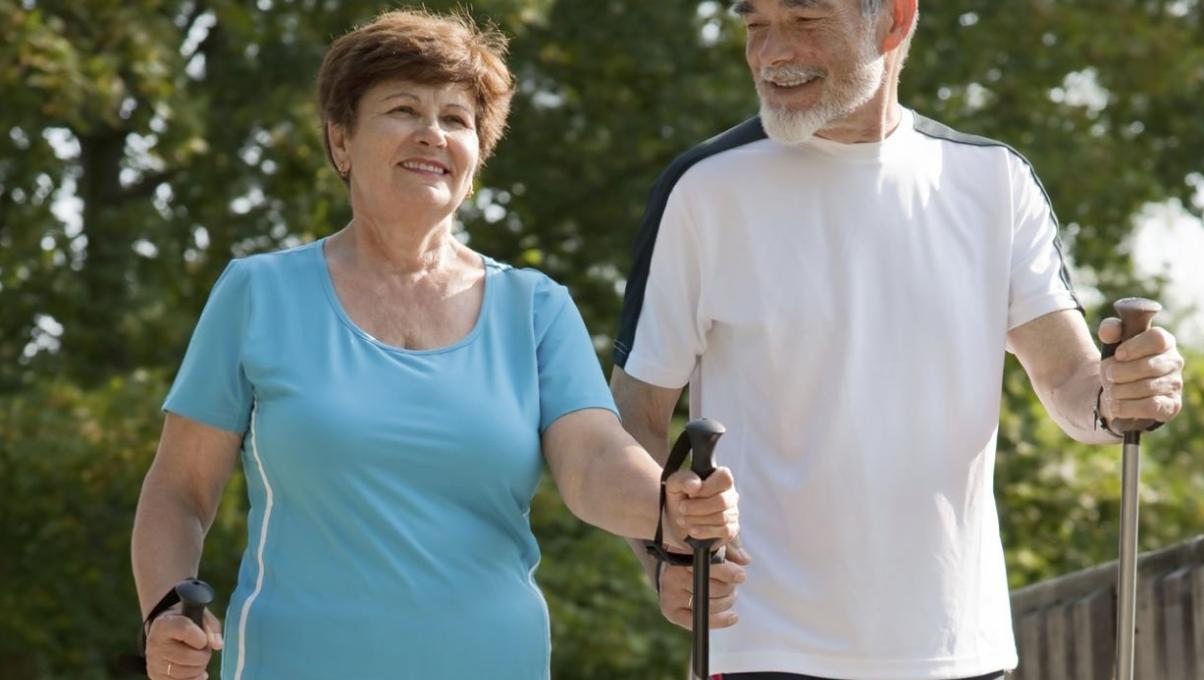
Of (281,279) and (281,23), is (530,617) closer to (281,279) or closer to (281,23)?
(281,279)

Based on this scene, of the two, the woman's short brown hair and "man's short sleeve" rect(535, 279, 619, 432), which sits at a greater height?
the woman's short brown hair

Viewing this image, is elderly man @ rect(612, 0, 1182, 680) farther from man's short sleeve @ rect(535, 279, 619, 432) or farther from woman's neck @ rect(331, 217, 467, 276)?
woman's neck @ rect(331, 217, 467, 276)

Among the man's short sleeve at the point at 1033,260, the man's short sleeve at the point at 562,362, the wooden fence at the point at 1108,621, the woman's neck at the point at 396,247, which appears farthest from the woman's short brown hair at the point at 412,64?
the wooden fence at the point at 1108,621

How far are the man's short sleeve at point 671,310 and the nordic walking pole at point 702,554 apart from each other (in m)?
0.51

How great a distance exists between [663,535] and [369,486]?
42 centimetres

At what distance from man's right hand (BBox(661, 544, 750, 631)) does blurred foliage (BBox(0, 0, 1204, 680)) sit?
5.28 meters

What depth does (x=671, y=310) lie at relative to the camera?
3.15 metres

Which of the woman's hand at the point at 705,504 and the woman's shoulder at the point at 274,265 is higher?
the woman's shoulder at the point at 274,265

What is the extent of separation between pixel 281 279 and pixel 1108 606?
195cm

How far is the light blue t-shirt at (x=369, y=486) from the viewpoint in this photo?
2768 mm

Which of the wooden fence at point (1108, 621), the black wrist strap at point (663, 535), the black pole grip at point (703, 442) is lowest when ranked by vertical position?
the wooden fence at point (1108, 621)

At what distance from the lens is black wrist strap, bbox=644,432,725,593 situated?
2.64 metres

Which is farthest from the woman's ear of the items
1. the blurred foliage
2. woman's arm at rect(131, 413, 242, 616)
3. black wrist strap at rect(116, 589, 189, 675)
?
the blurred foliage

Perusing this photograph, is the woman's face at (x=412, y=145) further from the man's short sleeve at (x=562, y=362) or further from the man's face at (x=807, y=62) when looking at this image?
the man's face at (x=807, y=62)
